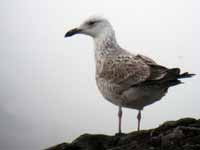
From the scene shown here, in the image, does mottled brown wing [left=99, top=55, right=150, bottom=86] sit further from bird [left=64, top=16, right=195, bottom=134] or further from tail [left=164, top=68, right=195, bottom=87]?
tail [left=164, top=68, right=195, bottom=87]

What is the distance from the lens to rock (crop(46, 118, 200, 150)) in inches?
365

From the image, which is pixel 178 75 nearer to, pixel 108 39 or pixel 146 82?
pixel 146 82

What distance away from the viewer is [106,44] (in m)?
14.3

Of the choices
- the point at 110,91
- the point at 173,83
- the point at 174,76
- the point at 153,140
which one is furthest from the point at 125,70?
the point at 153,140

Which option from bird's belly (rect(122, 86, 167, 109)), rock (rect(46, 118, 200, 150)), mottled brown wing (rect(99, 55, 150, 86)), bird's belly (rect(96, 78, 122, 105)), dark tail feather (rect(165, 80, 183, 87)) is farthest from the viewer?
bird's belly (rect(96, 78, 122, 105))

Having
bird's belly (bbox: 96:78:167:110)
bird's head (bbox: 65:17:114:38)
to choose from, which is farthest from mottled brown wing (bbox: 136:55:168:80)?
bird's head (bbox: 65:17:114:38)

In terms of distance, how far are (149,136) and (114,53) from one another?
3.92m

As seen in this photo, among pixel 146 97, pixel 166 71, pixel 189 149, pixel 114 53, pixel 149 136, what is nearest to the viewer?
pixel 189 149

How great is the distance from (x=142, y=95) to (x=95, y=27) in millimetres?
3132

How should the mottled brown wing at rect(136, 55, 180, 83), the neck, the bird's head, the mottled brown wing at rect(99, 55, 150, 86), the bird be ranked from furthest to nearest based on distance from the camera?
the bird's head, the neck, the mottled brown wing at rect(99, 55, 150, 86), the bird, the mottled brown wing at rect(136, 55, 180, 83)

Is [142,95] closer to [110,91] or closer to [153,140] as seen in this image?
[110,91]

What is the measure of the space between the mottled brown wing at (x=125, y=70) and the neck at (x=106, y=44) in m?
0.55

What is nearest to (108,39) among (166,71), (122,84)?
(122,84)

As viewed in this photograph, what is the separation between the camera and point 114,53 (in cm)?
1397
